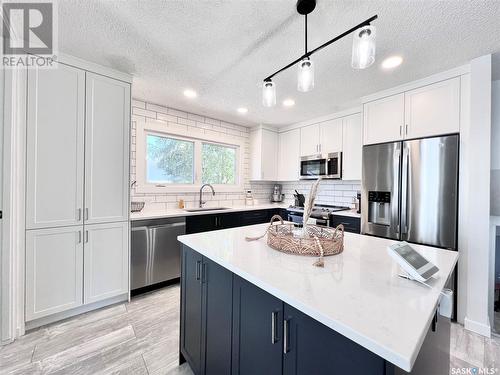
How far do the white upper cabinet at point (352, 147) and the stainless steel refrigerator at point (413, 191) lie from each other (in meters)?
0.46

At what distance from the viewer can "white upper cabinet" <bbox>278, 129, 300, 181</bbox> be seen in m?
3.95

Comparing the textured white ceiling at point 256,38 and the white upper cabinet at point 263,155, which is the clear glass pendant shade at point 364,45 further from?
the white upper cabinet at point 263,155

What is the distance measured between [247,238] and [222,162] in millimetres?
2670

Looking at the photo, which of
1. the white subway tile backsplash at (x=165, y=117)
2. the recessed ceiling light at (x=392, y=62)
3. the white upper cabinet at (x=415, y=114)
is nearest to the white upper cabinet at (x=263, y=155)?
the white subway tile backsplash at (x=165, y=117)

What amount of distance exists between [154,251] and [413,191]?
2.90 m

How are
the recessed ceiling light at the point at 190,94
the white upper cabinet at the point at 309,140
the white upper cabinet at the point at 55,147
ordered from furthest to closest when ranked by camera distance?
the white upper cabinet at the point at 309,140 → the recessed ceiling light at the point at 190,94 → the white upper cabinet at the point at 55,147

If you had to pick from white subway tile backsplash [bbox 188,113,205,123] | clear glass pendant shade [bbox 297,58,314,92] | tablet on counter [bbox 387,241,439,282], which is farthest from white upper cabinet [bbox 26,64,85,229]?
tablet on counter [bbox 387,241,439,282]

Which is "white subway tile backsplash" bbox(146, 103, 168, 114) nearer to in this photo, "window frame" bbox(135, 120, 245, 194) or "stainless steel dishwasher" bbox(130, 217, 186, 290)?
"window frame" bbox(135, 120, 245, 194)

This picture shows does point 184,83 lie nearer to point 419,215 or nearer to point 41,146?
point 41,146

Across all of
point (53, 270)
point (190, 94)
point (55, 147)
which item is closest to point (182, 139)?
point (190, 94)

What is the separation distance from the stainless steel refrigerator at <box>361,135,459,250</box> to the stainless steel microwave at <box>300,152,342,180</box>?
66 centimetres

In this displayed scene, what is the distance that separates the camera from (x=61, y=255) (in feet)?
6.42

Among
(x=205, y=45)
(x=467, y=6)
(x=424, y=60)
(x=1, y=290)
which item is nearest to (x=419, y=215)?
(x=424, y=60)

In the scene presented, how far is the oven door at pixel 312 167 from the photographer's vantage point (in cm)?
351
